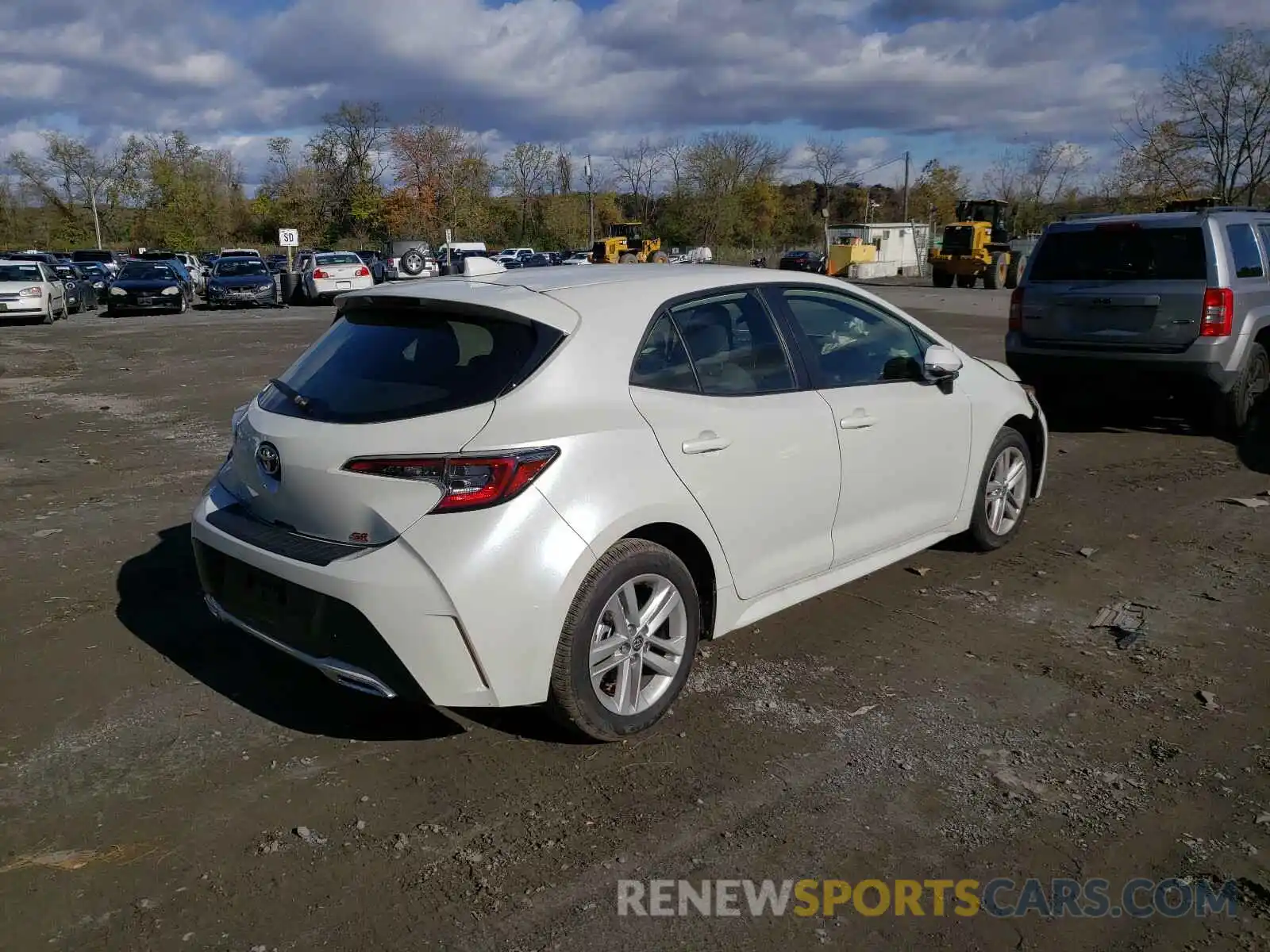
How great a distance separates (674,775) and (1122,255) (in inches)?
295

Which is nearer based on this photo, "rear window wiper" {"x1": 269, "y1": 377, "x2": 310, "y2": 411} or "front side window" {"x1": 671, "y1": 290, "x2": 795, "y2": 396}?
"rear window wiper" {"x1": 269, "y1": 377, "x2": 310, "y2": 411}

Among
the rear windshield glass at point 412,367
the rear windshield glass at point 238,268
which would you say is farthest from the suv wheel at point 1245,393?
the rear windshield glass at point 238,268

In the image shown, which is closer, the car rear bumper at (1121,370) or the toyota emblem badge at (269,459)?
the toyota emblem badge at (269,459)

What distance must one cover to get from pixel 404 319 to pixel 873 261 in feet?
166

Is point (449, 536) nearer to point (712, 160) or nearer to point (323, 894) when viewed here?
point (323, 894)

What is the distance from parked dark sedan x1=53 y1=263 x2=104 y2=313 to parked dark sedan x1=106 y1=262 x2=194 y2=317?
1123 millimetres

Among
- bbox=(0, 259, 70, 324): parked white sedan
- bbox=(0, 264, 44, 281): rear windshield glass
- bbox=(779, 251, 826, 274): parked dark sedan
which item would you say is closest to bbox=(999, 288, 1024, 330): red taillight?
bbox=(0, 259, 70, 324): parked white sedan

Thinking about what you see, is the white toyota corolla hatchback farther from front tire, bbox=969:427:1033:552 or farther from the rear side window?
the rear side window

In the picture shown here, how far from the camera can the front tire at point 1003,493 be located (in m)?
5.46

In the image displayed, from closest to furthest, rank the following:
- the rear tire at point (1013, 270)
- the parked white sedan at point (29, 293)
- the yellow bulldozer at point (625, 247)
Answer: the parked white sedan at point (29, 293), the yellow bulldozer at point (625, 247), the rear tire at point (1013, 270)

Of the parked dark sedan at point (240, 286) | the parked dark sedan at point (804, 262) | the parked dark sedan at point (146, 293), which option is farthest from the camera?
the parked dark sedan at point (804, 262)

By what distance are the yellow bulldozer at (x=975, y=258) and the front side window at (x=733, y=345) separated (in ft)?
119

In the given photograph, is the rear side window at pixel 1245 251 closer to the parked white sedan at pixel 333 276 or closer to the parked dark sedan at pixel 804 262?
the parked white sedan at pixel 333 276

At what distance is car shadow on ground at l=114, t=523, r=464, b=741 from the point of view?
3791 millimetres
